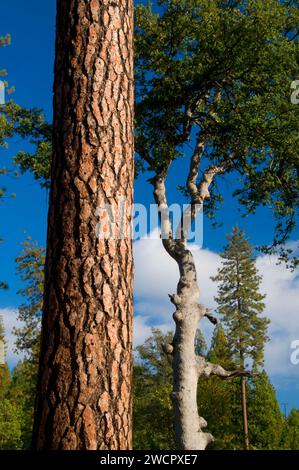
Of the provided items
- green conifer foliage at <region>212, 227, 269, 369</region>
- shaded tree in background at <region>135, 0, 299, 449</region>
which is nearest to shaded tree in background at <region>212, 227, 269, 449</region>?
green conifer foliage at <region>212, 227, 269, 369</region>

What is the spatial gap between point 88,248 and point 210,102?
1563 cm

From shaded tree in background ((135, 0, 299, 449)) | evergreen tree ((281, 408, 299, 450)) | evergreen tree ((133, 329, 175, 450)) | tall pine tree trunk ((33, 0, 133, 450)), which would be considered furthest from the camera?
evergreen tree ((281, 408, 299, 450))

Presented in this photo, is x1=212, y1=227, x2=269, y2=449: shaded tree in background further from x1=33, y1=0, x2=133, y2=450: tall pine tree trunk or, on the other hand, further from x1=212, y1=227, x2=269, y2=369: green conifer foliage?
x1=33, y1=0, x2=133, y2=450: tall pine tree trunk

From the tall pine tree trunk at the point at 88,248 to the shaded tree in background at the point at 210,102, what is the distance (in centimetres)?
1148

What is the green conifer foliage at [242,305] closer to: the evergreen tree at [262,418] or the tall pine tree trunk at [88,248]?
the evergreen tree at [262,418]

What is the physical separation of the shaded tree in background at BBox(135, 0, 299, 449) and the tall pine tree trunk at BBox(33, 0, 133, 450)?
11485mm

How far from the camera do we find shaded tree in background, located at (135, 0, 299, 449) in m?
16.9

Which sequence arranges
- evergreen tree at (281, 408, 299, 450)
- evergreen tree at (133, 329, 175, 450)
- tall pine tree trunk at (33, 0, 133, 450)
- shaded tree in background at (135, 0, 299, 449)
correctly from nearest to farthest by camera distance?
tall pine tree trunk at (33, 0, 133, 450) → shaded tree in background at (135, 0, 299, 449) → evergreen tree at (133, 329, 175, 450) → evergreen tree at (281, 408, 299, 450)

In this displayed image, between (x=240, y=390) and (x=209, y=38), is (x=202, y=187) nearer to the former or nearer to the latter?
(x=209, y=38)

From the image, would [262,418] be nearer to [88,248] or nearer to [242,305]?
[242,305]

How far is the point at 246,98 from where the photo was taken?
57.3 feet

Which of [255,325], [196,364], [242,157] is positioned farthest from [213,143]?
[255,325]

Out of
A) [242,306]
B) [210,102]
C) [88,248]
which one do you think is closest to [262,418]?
[242,306]

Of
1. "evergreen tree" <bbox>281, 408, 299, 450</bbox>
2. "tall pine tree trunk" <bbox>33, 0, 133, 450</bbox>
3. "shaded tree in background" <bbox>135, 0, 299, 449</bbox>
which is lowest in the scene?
"tall pine tree trunk" <bbox>33, 0, 133, 450</bbox>
